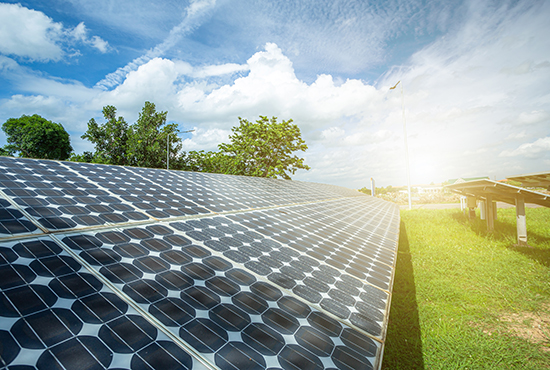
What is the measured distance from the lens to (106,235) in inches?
128

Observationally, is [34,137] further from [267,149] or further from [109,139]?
[267,149]

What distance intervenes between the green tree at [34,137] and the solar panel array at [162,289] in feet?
159

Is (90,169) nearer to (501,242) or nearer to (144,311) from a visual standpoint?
(144,311)

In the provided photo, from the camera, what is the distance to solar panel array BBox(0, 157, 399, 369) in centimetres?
170

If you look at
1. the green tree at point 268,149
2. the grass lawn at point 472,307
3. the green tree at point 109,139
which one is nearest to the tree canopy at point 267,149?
the green tree at point 268,149

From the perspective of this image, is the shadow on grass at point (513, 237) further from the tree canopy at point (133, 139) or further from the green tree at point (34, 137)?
the green tree at point (34, 137)

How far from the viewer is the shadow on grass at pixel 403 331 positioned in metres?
5.08

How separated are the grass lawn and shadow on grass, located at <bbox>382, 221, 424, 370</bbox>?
0.06 feet

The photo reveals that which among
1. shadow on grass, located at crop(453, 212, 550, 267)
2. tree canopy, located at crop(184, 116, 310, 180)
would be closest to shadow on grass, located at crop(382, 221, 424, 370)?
shadow on grass, located at crop(453, 212, 550, 267)

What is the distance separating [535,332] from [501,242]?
8474mm

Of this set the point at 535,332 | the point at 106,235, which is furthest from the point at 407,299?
the point at 106,235

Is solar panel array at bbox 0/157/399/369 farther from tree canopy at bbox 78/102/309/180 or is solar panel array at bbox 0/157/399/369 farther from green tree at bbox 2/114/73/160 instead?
green tree at bbox 2/114/73/160

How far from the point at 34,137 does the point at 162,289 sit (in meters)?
53.4

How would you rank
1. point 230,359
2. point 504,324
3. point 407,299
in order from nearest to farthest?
point 230,359
point 504,324
point 407,299
